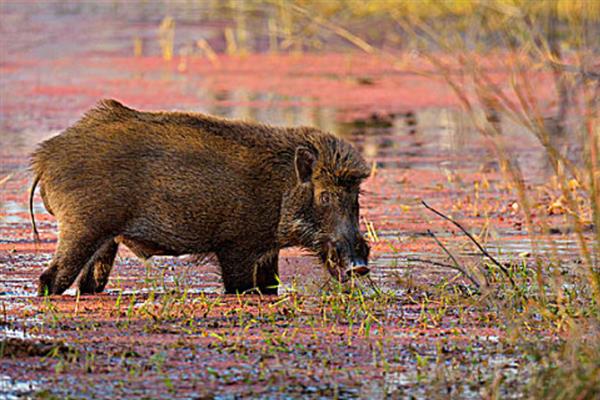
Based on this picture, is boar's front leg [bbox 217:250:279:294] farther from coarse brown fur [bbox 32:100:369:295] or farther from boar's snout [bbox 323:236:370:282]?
boar's snout [bbox 323:236:370:282]

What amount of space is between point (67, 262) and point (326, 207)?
1.45 m

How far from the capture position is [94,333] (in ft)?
21.0

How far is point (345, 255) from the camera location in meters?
7.55

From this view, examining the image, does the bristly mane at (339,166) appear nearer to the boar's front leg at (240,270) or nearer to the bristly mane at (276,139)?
the bristly mane at (276,139)

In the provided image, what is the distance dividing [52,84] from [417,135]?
580 cm

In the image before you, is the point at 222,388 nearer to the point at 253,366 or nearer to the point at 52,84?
the point at 253,366

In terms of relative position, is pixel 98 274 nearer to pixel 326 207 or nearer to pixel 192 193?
pixel 192 193

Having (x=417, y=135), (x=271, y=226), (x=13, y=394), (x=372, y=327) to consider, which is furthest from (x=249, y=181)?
(x=417, y=135)

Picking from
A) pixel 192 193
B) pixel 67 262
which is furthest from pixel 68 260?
pixel 192 193

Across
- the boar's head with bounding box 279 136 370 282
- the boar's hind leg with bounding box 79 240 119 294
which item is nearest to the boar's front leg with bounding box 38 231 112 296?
the boar's hind leg with bounding box 79 240 119 294

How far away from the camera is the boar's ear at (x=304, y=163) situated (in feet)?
25.0

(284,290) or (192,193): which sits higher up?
(192,193)

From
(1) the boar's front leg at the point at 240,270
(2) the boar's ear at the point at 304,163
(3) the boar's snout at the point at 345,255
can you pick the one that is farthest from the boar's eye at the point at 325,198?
(1) the boar's front leg at the point at 240,270

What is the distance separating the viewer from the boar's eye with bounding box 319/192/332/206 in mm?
7656
